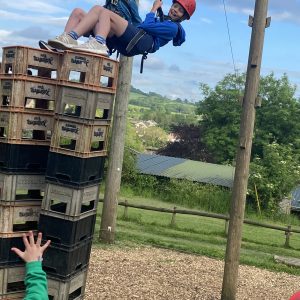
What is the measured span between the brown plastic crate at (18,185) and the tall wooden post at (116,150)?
663 cm

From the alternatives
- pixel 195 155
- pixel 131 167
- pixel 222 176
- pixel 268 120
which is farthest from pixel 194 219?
pixel 195 155

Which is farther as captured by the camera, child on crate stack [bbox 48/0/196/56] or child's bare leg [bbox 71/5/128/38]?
child's bare leg [bbox 71/5/128/38]

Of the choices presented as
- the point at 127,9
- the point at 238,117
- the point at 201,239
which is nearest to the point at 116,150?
the point at 201,239

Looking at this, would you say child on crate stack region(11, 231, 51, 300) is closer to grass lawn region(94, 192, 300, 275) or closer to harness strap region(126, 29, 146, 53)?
harness strap region(126, 29, 146, 53)

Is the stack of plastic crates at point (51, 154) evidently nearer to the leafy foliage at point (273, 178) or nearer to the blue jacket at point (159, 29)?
the blue jacket at point (159, 29)

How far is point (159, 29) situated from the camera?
5309 mm

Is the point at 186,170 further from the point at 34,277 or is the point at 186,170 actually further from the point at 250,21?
the point at 34,277

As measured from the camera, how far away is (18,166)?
4.83 m

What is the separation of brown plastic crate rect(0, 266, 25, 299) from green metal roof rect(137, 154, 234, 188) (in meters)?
27.1

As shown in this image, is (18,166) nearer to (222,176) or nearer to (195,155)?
(222,176)

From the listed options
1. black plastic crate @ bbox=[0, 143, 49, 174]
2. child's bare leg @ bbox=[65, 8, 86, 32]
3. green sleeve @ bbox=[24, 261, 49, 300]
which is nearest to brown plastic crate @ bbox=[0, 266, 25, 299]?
black plastic crate @ bbox=[0, 143, 49, 174]

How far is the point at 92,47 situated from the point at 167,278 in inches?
239

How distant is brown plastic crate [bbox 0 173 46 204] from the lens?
4789 millimetres

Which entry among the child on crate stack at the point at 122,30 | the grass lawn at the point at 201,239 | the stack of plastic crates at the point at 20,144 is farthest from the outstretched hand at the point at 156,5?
the grass lawn at the point at 201,239
